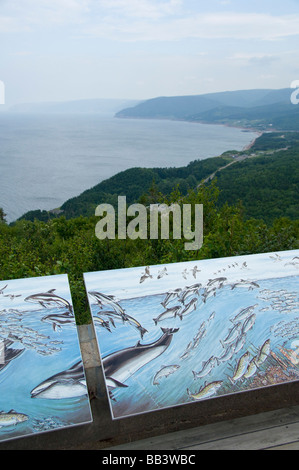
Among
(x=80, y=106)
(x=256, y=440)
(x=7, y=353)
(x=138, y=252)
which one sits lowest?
(x=256, y=440)

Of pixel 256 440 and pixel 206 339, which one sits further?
pixel 206 339

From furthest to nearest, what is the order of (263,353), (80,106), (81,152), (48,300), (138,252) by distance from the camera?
(80,106)
(81,152)
(138,252)
(48,300)
(263,353)

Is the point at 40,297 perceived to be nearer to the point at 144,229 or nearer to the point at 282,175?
the point at 144,229

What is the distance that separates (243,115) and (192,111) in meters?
20.6

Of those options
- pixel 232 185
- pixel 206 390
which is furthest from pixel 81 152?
pixel 206 390

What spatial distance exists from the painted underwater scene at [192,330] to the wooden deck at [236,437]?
0.31 metres

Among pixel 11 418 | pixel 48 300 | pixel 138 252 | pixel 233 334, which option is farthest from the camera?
pixel 138 252

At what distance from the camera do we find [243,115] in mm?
86562

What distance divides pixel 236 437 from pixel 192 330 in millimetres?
576

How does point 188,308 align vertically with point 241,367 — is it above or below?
above

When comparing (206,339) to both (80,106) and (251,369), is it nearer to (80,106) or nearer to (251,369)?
(251,369)

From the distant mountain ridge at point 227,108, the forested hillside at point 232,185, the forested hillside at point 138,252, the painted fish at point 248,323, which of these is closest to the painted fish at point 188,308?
the painted fish at point 248,323

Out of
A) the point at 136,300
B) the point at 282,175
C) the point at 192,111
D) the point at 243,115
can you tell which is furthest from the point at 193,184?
the point at 192,111

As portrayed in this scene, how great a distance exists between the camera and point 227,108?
9569 centimetres
